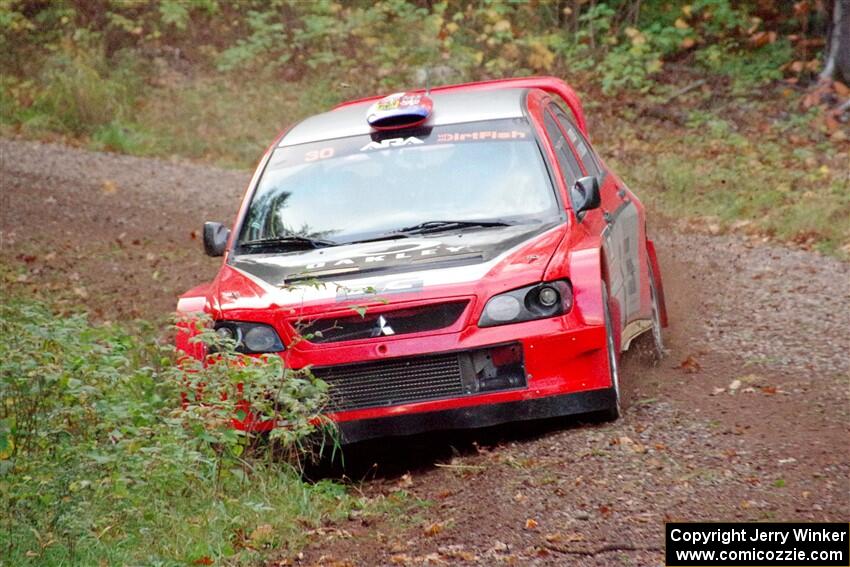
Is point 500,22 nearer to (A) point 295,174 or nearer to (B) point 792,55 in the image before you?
(B) point 792,55

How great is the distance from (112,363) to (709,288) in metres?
5.63

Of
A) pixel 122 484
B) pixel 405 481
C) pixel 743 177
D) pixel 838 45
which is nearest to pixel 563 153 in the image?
pixel 405 481

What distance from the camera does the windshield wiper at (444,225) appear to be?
679 cm

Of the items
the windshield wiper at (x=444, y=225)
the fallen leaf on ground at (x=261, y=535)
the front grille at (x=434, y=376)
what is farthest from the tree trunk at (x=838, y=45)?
the fallen leaf on ground at (x=261, y=535)

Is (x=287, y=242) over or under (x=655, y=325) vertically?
over

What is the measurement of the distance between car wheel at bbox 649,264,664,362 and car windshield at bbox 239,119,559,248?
5.42ft

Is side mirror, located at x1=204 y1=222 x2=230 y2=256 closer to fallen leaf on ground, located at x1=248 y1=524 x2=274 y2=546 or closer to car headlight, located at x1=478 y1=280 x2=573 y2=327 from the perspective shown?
car headlight, located at x1=478 y1=280 x2=573 y2=327

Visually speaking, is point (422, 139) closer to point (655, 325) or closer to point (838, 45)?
point (655, 325)

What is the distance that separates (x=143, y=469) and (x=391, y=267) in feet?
5.04

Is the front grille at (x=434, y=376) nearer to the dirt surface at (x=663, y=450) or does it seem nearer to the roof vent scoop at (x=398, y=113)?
the dirt surface at (x=663, y=450)

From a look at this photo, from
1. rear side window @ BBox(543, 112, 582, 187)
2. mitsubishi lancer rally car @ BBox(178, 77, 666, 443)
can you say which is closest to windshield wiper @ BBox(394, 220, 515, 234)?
mitsubishi lancer rally car @ BBox(178, 77, 666, 443)

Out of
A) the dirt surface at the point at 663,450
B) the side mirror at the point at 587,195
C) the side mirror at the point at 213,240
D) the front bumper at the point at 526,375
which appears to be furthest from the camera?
the side mirror at the point at 213,240

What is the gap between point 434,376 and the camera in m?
6.09

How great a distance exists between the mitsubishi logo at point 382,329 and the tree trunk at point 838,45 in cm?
1288
